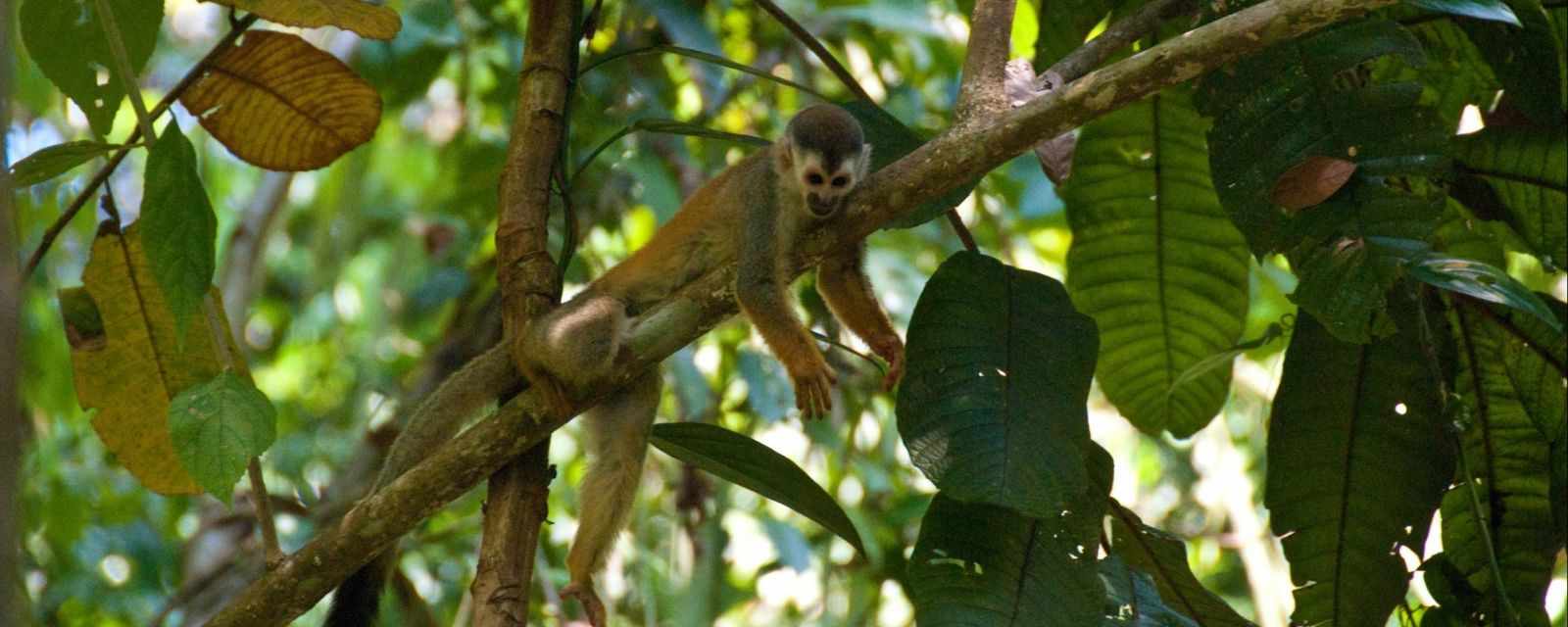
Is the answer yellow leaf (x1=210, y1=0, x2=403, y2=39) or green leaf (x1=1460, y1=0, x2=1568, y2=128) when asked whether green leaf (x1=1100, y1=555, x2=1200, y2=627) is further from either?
yellow leaf (x1=210, y1=0, x2=403, y2=39)

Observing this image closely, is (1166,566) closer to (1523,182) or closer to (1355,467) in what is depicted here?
(1355,467)

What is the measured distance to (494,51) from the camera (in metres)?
6.10

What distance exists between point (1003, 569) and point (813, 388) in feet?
2.32

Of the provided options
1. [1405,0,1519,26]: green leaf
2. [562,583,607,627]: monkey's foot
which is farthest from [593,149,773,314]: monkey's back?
[1405,0,1519,26]: green leaf

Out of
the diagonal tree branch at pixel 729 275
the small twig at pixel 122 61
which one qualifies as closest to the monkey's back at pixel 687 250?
the diagonal tree branch at pixel 729 275

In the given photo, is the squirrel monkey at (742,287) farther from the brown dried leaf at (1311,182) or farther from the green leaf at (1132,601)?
the brown dried leaf at (1311,182)

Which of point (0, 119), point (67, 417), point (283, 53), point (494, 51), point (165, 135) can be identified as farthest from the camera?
point (494, 51)

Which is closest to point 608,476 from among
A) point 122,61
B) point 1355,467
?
point 122,61

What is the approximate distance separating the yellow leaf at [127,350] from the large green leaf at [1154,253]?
202 cm

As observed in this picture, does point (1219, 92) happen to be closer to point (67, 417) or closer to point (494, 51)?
point (494, 51)

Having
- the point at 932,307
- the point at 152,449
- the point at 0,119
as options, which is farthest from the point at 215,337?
the point at 0,119

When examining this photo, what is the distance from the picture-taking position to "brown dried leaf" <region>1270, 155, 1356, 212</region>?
2643 millimetres

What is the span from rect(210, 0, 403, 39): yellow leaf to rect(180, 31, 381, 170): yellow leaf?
10.8 inches

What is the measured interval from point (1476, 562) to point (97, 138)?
3.02 meters
